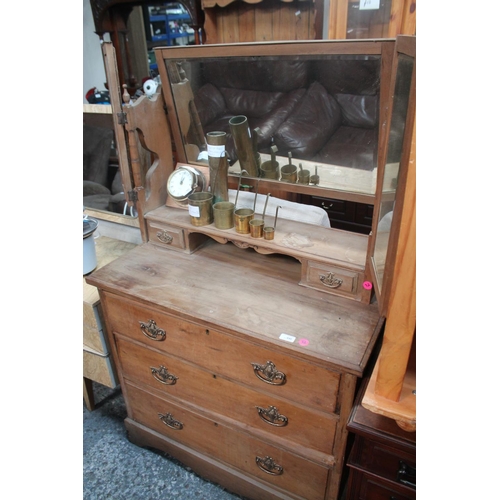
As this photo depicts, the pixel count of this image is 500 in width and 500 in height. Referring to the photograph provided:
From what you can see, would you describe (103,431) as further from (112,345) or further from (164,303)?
(164,303)

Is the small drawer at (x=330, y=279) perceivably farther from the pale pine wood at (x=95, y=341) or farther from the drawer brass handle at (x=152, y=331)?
the pale pine wood at (x=95, y=341)

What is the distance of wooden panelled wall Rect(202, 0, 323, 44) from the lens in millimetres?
2490

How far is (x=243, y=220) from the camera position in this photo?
1.30 meters

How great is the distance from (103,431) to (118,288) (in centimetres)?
89

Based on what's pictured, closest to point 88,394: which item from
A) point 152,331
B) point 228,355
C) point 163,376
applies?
point 163,376

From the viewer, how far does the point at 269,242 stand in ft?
4.20

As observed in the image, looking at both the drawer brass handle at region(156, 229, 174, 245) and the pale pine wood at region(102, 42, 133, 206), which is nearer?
the pale pine wood at region(102, 42, 133, 206)

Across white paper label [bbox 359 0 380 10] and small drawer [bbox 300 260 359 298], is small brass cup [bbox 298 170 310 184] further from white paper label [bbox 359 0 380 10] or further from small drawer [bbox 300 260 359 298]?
white paper label [bbox 359 0 380 10]

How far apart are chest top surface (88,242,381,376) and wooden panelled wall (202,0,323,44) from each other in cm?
174

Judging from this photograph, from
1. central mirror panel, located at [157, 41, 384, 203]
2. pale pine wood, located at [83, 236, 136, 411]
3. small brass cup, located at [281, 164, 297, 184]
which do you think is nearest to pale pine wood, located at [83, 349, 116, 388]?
pale pine wood, located at [83, 236, 136, 411]

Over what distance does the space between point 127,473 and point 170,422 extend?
1.08 ft

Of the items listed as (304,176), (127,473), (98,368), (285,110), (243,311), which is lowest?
(127,473)

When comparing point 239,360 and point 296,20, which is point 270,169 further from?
point 296,20
